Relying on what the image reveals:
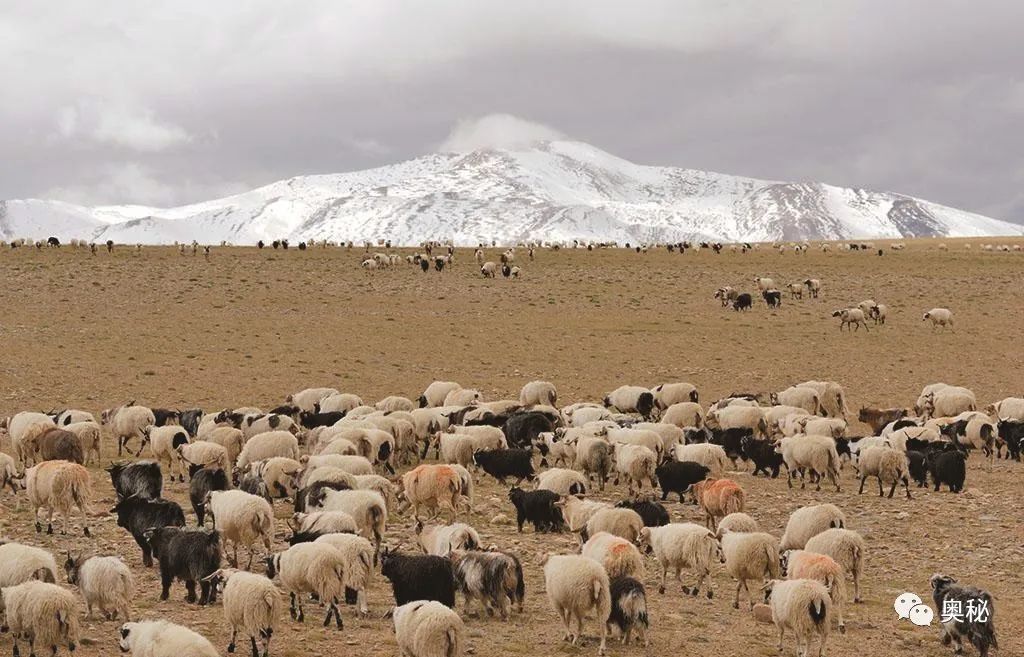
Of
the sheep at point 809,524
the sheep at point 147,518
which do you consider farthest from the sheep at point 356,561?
the sheep at point 809,524

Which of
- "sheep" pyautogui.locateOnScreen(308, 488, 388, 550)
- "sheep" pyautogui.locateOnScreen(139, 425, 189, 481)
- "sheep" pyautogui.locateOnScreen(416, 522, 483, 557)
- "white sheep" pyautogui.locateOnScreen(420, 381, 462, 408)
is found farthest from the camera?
"white sheep" pyautogui.locateOnScreen(420, 381, 462, 408)

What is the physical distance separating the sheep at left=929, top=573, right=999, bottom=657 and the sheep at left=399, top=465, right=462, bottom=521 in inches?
251

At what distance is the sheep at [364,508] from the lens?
1281 centimetres

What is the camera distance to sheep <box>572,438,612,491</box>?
57.1 ft

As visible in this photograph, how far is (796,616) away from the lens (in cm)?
970

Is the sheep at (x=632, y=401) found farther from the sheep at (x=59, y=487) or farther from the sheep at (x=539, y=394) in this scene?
the sheep at (x=59, y=487)

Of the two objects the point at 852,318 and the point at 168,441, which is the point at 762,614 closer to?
the point at 168,441

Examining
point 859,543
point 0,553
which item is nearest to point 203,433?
point 0,553

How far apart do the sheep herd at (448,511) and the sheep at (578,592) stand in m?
0.02

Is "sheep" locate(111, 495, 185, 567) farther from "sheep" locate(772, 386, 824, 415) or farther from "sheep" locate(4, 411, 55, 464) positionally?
"sheep" locate(772, 386, 824, 415)

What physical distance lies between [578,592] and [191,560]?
4.14 meters

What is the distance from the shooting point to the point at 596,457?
17469 mm

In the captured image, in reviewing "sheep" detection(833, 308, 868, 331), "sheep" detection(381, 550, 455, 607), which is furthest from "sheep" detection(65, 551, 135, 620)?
"sheep" detection(833, 308, 868, 331)

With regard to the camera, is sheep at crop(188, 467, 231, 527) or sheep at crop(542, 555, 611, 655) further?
sheep at crop(188, 467, 231, 527)
